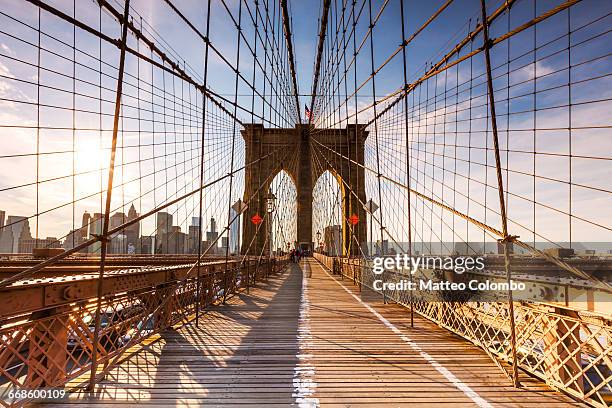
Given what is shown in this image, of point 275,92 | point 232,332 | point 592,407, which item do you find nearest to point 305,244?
point 275,92

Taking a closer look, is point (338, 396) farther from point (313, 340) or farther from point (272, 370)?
point (313, 340)

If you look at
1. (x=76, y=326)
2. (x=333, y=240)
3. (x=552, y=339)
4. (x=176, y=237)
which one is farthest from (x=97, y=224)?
(x=333, y=240)

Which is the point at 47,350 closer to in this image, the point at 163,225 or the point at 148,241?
the point at 163,225

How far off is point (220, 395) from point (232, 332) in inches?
82.7

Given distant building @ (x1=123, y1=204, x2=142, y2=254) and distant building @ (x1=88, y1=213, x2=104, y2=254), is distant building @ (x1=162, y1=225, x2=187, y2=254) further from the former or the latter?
distant building @ (x1=88, y1=213, x2=104, y2=254)

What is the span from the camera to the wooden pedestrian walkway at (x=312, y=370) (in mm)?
2691

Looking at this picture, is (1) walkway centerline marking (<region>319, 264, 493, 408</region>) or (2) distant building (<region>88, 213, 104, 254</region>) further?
(2) distant building (<region>88, 213, 104, 254</region>)

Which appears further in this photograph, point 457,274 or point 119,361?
point 457,274

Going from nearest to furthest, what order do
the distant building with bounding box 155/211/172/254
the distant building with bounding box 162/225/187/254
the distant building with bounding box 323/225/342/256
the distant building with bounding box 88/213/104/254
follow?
the distant building with bounding box 88/213/104/254
the distant building with bounding box 155/211/172/254
the distant building with bounding box 162/225/187/254
the distant building with bounding box 323/225/342/256

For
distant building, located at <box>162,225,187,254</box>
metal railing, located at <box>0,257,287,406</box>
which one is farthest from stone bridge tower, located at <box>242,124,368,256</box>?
metal railing, located at <box>0,257,287,406</box>

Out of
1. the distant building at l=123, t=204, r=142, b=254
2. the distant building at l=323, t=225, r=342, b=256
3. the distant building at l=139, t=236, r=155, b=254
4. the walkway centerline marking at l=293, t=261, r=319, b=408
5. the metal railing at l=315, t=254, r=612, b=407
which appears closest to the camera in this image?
the metal railing at l=315, t=254, r=612, b=407

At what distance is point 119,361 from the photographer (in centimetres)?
348

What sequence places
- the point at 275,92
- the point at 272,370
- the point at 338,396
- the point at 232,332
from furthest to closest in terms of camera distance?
the point at 275,92
the point at 232,332
the point at 272,370
the point at 338,396

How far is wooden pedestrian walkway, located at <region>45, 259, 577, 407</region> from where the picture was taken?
2.69m
